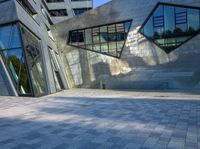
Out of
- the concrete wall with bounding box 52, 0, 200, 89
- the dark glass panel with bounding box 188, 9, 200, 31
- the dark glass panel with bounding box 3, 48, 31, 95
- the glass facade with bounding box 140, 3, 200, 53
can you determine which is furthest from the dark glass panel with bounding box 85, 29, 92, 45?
the dark glass panel with bounding box 3, 48, 31, 95

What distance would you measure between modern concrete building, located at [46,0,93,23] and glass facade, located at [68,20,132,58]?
1645cm

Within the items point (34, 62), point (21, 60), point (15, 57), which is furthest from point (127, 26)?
point (15, 57)

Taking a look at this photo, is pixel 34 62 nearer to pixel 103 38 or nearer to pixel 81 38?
pixel 103 38

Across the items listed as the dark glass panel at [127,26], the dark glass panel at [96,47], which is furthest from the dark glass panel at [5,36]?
the dark glass panel at [127,26]

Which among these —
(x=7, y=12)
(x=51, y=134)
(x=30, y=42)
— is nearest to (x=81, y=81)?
(x=30, y=42)

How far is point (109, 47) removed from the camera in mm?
26562

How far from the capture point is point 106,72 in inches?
1045

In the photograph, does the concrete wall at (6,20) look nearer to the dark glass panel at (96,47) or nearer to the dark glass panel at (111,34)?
→ the dark glass panel at (96,47)

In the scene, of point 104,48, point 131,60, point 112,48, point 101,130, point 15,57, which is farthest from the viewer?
point 104,48

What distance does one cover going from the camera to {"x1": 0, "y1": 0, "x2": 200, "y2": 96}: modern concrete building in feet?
56.2

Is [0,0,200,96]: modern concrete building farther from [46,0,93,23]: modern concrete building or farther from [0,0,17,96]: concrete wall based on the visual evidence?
[46,0,93,23]: modern concrete building

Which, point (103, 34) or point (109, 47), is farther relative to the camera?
point (103, 34)

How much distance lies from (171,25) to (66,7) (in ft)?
85.2

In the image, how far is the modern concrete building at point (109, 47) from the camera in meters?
17.1
